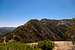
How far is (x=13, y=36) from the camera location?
52.0m

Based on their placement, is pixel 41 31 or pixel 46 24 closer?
pixel 41 31

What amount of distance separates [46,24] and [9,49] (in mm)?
38143

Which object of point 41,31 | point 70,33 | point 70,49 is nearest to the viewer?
point 70,49

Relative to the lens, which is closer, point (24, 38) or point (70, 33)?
point (70, 33)

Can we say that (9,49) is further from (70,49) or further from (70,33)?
(70,33)

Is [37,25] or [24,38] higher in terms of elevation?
[37,25]

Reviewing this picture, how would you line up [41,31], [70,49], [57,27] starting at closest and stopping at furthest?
1. [70,49]
2. [41,31]
3. [57,27]

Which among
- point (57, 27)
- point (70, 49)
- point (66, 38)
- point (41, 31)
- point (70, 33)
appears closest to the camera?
point (70, 49)

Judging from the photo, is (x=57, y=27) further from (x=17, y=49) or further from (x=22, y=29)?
(x=17, y=49)

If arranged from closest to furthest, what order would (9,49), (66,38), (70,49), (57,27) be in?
(9,49) < (70,49) < (66,38) < (57,27)

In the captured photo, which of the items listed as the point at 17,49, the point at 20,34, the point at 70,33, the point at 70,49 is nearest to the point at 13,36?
the point at 20,34

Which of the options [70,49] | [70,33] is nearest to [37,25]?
[70,33]

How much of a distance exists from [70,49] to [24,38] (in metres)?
18.6

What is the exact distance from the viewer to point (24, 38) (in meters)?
50.9
